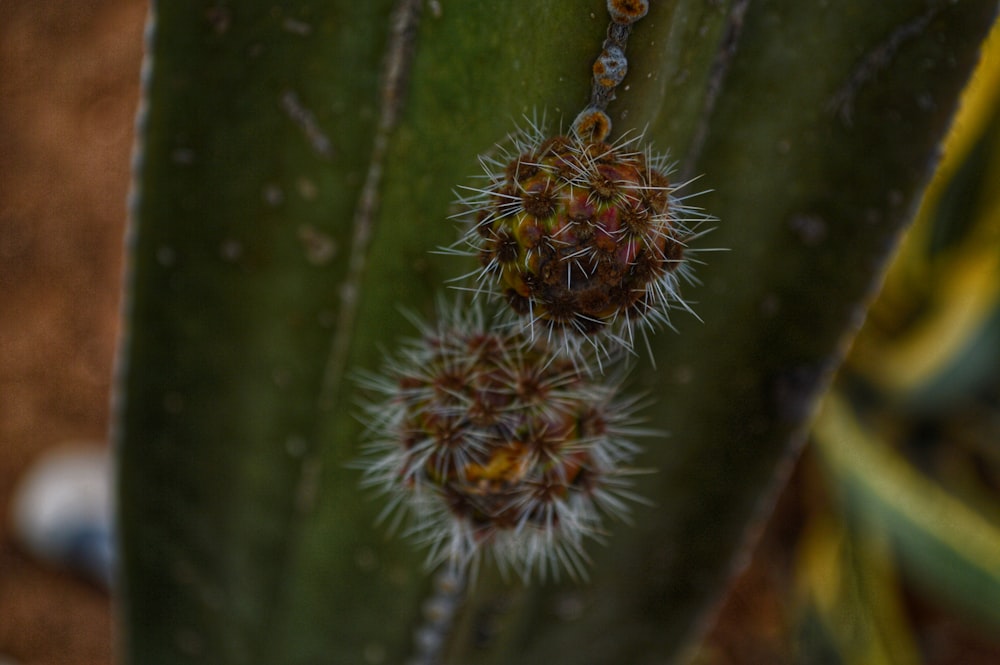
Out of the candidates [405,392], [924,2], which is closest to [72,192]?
[405,392]

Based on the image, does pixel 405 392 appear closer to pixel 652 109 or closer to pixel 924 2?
pixel 652 109

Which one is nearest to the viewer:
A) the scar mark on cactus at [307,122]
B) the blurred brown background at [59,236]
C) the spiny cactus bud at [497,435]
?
the spiny cactus bud at [497,435]

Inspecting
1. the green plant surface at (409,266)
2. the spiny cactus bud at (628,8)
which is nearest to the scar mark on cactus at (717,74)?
the green plant surface at (409,266)

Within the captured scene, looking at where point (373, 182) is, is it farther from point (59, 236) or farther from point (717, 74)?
point (59, 236)

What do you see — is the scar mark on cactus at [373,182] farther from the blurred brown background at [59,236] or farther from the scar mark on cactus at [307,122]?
the blurred brown background at [59,236]

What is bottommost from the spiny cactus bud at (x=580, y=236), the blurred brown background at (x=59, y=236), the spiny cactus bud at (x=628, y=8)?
the blurred brown background at (x=59, y=236)

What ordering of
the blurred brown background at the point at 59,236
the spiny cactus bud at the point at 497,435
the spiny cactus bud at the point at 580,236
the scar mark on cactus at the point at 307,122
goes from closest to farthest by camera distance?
the spiny cactus bud at the point at 580,236
the spiny cactus bud at the point at 497,435
the scar mark on cactus at the point at 307,122
the blurred brown background at the point at 59,236

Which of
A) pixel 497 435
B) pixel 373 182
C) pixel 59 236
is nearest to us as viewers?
pixel 497 435

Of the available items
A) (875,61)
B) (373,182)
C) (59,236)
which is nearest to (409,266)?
(373,182)
